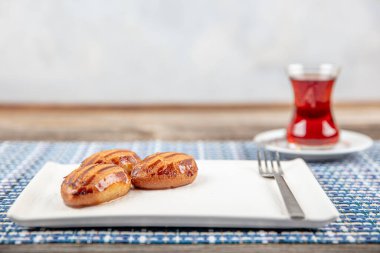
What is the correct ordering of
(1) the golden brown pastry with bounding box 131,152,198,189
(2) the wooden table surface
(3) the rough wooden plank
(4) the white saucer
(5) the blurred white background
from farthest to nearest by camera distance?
(5) the blurred white background → (3) the rough wooden plank → (4) the white saucer → (1) the golden brown pastry with bounding box 131,152,198,189 → (2) the wooden table surface

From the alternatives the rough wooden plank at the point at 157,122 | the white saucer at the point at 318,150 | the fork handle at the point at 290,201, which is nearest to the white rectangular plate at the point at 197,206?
the fork handle at the point at 290,201

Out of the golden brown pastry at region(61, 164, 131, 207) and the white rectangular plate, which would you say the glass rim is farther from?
the golden brown pastry at region(61, 164, 131, 207)

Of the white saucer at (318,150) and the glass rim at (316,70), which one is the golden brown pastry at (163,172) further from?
the glass rim at (316,70)

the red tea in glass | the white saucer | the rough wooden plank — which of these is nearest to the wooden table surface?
the rough wooden plank

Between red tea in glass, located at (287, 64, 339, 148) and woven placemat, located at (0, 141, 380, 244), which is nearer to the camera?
woven placemat, located at (0, 141, 380, 244)

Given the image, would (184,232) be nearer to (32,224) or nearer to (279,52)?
(32,224)

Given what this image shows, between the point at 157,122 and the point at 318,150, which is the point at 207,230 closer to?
the point at 318,150
